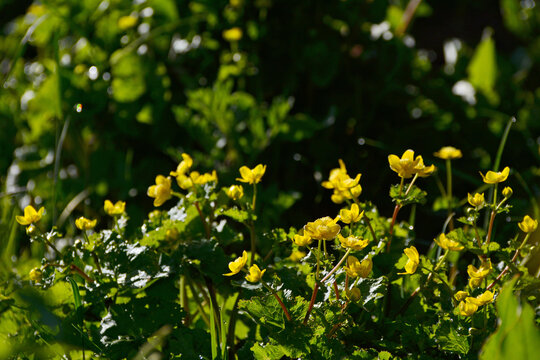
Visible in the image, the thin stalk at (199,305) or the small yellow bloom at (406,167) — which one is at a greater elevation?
the small yellow bloom at (406,167)

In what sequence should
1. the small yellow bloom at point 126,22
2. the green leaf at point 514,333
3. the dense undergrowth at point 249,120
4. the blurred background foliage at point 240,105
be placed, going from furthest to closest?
the small yellow bloom at point 126,22
the blurred background foliage at point 240,105
the dense undergrowth at point 249,120
the green leaf at point 514,333

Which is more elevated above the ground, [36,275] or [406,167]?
[406,167]

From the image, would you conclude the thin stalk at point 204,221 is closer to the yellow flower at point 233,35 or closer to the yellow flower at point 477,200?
the yellow flower at point 477,200

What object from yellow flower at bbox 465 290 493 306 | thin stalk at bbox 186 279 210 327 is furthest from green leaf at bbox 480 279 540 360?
thin stalk at bbox 186 279 210 327

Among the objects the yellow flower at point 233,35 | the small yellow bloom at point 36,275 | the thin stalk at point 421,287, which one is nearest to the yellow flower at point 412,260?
the thin stalk at point 421,287

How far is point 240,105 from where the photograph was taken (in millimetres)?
2021

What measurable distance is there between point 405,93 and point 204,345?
1.46 m

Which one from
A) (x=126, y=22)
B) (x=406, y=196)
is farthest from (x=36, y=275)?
(x=126, y=22)

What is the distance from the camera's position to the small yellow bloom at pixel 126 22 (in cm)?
219

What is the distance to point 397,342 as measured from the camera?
1.11m

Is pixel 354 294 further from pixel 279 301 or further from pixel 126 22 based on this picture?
pixel 126 22

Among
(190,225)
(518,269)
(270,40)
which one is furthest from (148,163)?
(518,269)

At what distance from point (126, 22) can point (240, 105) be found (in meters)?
0.56

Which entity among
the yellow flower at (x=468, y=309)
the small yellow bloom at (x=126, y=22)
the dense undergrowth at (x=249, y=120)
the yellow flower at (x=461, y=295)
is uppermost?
the small yellow bloom at (x=126, y=22)
